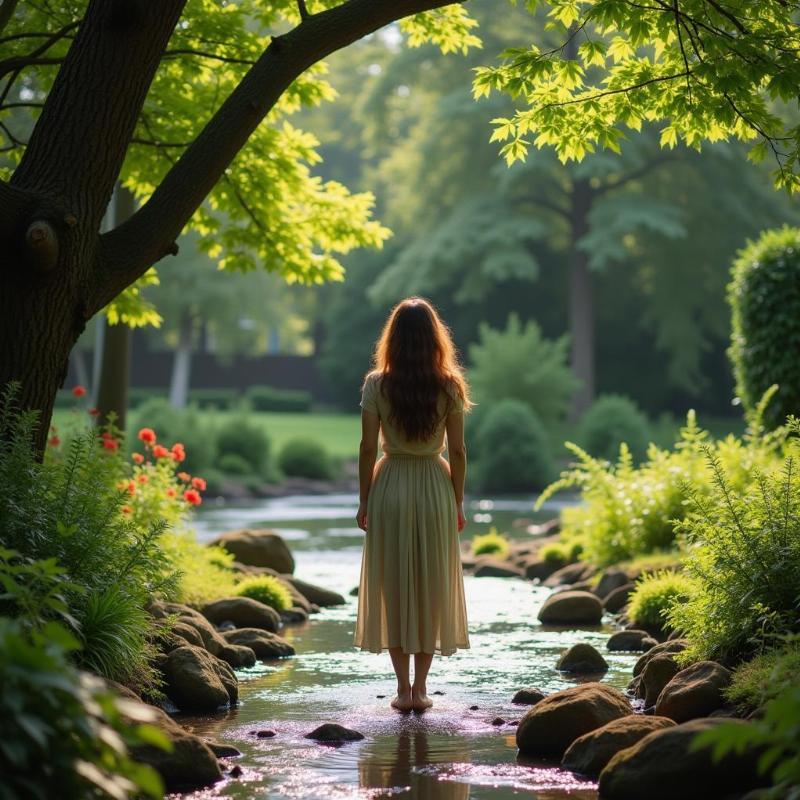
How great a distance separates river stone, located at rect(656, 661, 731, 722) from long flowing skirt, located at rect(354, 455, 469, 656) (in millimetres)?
1432

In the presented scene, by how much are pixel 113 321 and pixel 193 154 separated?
144 inches

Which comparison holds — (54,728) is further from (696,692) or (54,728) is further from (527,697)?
(527,697)

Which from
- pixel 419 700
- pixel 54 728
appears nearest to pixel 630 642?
pixel 419 700

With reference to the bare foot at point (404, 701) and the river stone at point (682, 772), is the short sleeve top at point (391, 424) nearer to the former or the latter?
the bare foot at point (404, 701)

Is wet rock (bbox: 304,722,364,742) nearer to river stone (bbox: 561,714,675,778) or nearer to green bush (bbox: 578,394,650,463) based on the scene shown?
river stone (bbox: 561,714,675,778)

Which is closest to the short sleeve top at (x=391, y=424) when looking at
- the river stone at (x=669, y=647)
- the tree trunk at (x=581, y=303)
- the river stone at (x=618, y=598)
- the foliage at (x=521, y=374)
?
the river stone at (x=669, y=647)

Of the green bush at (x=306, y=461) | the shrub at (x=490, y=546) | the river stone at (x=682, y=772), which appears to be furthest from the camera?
the green bush at (x=306, y=461)

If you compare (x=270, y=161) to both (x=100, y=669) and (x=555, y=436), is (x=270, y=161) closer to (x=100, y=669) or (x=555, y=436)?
(x=100, y=669)

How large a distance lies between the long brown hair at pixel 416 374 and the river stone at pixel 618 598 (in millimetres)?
4937

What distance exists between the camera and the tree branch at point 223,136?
308 inches

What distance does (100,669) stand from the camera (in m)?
6.42

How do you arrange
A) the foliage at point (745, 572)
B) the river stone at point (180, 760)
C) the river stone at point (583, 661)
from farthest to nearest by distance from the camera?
the river stone at point (583, 661) < the foliage at point (745, 572) < the river stone at point (180, 760)

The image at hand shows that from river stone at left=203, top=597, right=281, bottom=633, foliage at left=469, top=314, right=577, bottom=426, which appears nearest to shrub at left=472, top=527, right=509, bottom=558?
river stone at left=203, top=597, right=281, bottom=633

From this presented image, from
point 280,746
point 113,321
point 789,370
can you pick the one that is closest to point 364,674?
point 280,746
